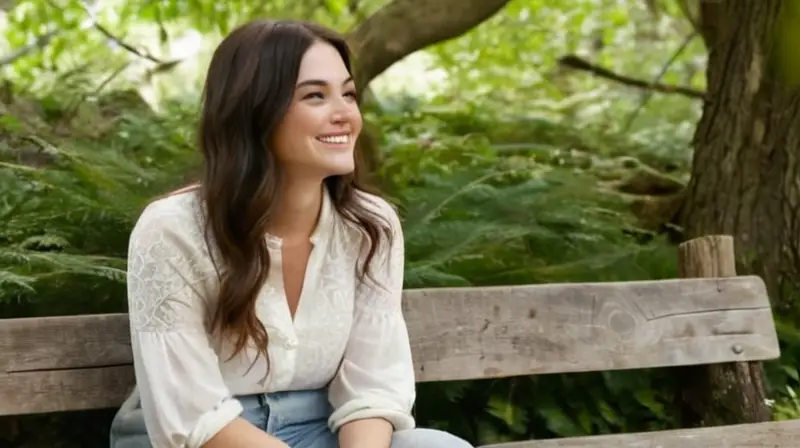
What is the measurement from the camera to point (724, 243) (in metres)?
3.05

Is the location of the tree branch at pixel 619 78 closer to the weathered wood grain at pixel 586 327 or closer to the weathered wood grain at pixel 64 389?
the weathered wood grain at pixel 586 327

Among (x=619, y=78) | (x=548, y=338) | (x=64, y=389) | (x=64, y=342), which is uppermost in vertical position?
(x=619, y=78)

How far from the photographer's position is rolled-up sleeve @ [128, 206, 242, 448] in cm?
205

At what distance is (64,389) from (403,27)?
1902 millimetres

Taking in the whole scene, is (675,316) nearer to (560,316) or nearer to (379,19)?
(560,316)

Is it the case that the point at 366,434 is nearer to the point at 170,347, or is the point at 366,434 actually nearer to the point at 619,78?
the point at 170,347

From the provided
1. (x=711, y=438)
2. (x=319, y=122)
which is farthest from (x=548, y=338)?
(x=319, y=122)

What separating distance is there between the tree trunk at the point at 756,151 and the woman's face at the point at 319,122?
204 cm

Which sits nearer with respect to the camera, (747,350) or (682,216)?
(747,350)

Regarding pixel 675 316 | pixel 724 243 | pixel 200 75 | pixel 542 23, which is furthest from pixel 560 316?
→ pixel 200 75

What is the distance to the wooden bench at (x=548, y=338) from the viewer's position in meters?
2.38

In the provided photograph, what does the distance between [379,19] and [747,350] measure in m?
1.76

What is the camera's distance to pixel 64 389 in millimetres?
2389

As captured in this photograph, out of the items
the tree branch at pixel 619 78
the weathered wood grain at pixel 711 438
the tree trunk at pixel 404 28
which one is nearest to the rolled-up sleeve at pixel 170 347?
the weathered wood grain at pixel 711 438
